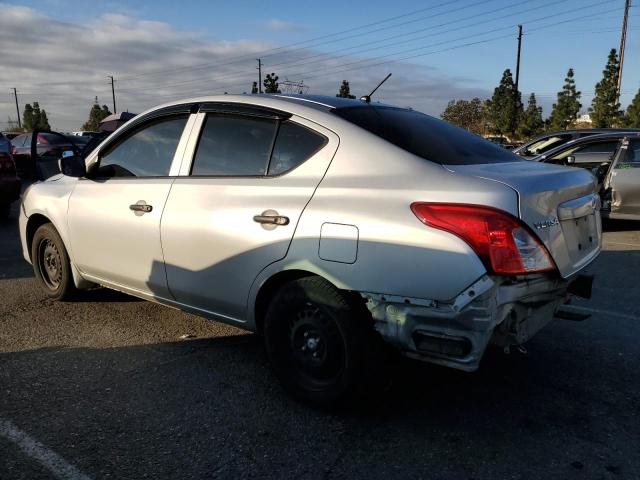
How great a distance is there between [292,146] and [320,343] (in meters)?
1.13

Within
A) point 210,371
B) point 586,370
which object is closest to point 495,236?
point 586,370

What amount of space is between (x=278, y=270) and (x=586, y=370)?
2140 mm

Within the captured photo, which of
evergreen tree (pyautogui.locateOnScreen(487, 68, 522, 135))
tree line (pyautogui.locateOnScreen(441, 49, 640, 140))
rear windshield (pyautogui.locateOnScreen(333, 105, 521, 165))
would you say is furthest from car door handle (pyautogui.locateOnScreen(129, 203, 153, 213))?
evergreen tree (pyautogui.locateOnScreen(487, 68, 522, 135))

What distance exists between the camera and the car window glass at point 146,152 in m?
3.83

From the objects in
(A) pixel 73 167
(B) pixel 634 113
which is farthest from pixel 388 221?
(B) pixel 634 113

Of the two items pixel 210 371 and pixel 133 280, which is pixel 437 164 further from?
pixel 133 280

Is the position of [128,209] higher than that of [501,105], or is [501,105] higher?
[501,105]

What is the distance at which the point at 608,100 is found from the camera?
141 feet

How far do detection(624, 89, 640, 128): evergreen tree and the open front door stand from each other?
36.4 metres

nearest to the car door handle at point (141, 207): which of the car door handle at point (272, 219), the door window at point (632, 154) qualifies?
the car door handle at point (272, 219)

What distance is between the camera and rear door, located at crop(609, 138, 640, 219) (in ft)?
27.6

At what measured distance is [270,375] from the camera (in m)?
3.50

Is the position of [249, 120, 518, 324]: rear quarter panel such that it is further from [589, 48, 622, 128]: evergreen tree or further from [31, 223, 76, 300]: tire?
[589, 48, 622, 128]: evergreen tree

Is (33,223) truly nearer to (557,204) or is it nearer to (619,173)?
(557,204)
